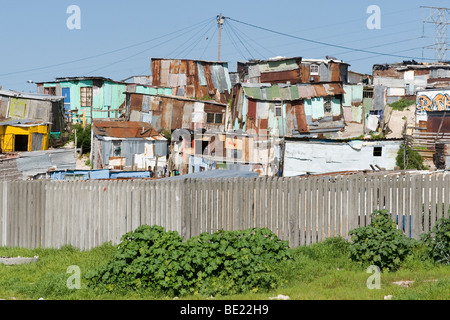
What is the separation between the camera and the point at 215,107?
47.1 metres

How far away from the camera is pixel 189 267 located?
9844mm

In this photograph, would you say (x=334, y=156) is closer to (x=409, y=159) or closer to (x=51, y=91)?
(x=409, y=159)

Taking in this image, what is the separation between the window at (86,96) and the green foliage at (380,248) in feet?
135

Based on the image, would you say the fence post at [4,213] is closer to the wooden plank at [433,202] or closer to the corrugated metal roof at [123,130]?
the wooden plank at [433,202]

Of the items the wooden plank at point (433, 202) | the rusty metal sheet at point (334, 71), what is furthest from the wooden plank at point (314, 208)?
the rusty metal sheet at point (334, 71)

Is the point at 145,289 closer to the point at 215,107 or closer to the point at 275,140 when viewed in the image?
the point at 275,140

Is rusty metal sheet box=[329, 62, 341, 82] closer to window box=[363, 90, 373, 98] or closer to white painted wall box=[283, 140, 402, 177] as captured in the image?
window box=[363, 90, 373, 98]

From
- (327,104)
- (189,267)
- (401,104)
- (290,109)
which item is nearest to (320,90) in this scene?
(327,104)

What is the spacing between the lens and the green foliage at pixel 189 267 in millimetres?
9844

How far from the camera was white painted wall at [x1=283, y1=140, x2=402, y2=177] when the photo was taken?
3319 cm

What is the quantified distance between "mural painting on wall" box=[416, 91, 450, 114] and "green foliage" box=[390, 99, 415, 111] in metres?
3.77

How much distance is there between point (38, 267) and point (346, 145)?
2357 centimetres
